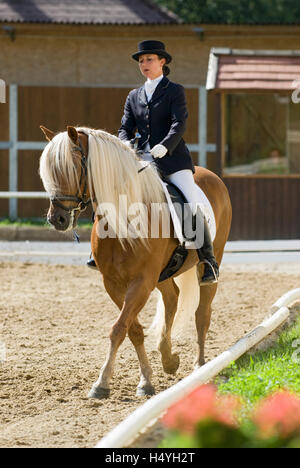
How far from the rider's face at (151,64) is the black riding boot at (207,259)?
1.17 m

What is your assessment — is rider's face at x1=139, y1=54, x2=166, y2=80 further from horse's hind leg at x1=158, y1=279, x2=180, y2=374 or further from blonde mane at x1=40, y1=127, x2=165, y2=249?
horse's hind leg at x1=158, y1=279, x2=180, y2=374

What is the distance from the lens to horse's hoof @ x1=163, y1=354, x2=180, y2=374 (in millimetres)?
6398

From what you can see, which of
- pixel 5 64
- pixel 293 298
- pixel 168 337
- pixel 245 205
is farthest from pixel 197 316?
pixel 5 64

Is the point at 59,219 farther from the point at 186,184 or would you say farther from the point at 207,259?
the point at 207,259

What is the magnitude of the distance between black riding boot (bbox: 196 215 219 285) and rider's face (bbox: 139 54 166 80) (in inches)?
45.9

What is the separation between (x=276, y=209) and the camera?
14414 mm

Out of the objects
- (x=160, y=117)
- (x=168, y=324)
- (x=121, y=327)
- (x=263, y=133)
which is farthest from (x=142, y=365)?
(x=263, y=133)

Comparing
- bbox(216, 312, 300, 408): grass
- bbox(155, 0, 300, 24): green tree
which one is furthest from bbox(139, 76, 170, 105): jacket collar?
bbox(155, 0, 300, 24): green tree

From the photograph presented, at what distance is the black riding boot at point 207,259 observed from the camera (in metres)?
6.55

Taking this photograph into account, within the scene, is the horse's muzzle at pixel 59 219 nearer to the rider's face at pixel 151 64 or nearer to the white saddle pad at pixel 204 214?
the white saddle pad at pixel 204 214

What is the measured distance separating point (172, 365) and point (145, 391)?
72 centimetres

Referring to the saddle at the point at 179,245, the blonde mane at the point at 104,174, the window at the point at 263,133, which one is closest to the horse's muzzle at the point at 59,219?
the blonde mane at the point at 104,174

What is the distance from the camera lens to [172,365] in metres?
6.41

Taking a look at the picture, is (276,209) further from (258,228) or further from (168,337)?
(168,337)
